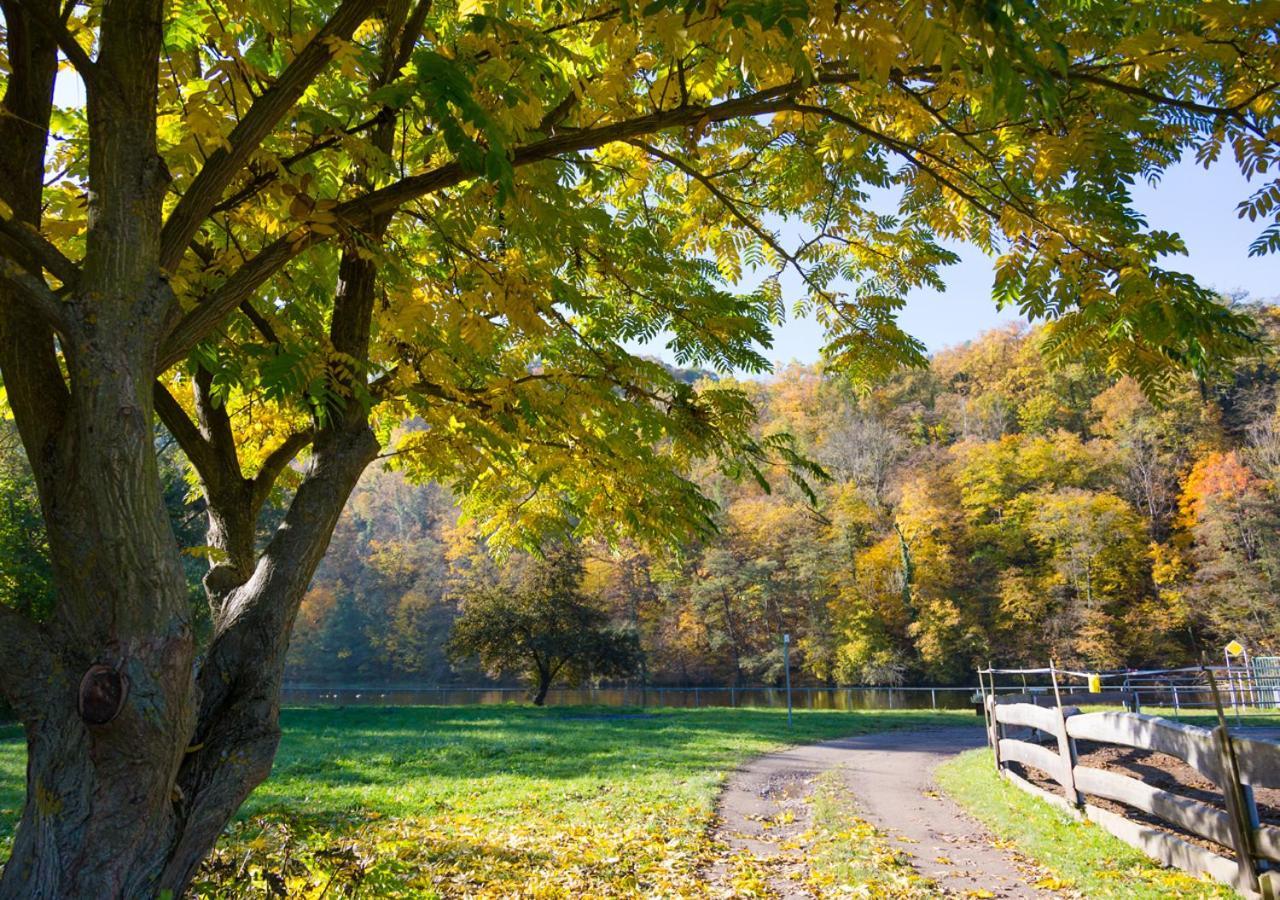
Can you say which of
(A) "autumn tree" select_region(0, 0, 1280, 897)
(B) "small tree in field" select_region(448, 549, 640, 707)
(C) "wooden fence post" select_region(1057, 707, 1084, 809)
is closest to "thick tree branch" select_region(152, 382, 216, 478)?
(A) "autumn tree" select_region(0, 0, 1280, 897)

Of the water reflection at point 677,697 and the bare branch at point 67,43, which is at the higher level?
the bare branch at point 67,43

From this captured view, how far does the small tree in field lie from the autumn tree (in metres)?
26.9

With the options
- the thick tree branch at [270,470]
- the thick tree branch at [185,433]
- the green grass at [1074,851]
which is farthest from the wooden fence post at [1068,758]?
the thick tree branch at [185,433]

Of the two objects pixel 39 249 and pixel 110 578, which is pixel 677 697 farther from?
pixel 39 249

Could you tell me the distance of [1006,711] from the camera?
10961 millimetres

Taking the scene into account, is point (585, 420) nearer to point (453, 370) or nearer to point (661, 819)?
point (453, 370)

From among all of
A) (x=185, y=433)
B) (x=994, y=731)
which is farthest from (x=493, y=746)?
(x=185, y=433)

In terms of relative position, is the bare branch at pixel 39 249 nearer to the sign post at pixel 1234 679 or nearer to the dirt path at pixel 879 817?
the dirt path at pixel 879 817

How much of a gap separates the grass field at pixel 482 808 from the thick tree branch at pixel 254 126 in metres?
2.81

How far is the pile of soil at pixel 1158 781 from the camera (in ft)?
23.0

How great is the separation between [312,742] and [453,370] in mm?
13330

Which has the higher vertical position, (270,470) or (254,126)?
(254,126)

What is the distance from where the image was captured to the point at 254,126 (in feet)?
10.2

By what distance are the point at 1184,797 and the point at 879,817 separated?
9.74 ft
